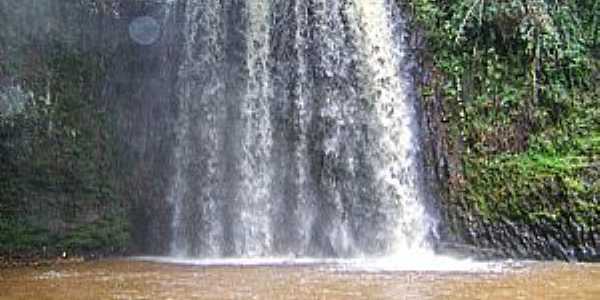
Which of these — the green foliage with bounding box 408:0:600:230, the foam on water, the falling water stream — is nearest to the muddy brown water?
the foam on water

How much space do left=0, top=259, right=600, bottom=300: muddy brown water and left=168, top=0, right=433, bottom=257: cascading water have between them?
1.70 meters

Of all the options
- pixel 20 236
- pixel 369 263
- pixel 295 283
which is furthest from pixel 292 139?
pixel 295 283

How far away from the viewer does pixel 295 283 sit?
651 cm

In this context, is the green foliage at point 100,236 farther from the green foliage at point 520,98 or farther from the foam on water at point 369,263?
the green foliage at point 520,98

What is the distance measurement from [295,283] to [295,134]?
4059mm

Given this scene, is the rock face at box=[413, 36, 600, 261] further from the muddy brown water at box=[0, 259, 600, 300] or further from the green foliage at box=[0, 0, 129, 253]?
the green foliage at box=[0, 0, 129, 253]

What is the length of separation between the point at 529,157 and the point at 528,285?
354 centimetres

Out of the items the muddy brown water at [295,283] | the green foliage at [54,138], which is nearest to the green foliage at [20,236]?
the green foliage at [54,138]

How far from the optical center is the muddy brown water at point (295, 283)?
19.1ft

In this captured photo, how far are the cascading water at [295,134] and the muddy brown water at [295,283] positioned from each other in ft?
5.57

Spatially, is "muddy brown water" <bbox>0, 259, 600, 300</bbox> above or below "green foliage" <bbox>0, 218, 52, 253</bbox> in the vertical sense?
below

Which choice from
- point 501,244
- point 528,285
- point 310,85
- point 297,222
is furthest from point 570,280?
point 310,85

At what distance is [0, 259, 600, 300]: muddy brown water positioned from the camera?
19.1ft

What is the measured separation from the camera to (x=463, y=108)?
10.1 meters
